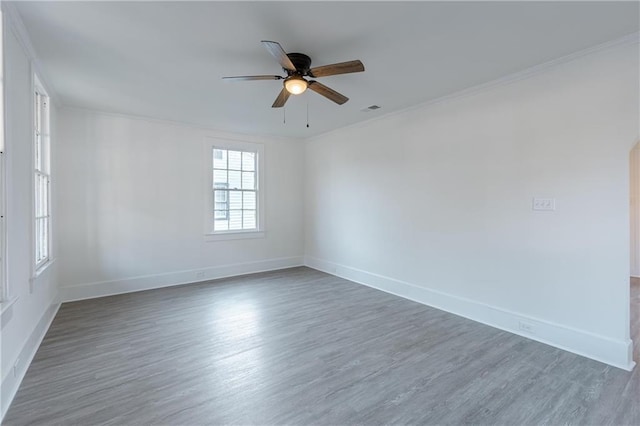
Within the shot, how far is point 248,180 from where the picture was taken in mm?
5727

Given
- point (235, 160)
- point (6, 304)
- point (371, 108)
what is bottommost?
point (6, 304)

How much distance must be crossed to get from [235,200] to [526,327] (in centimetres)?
460

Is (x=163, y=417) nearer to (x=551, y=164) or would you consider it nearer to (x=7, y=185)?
(x=7, y=185)

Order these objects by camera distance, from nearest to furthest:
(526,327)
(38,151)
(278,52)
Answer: (278,52) < (526,327) < (38,151)

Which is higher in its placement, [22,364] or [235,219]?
[235,219]

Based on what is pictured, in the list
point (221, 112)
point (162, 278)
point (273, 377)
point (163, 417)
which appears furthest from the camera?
point (162, 278)

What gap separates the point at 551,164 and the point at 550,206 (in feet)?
1.30

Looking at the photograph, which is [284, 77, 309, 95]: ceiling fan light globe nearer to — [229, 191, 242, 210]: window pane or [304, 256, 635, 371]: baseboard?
[304, 256, 635, 371]: baseboard

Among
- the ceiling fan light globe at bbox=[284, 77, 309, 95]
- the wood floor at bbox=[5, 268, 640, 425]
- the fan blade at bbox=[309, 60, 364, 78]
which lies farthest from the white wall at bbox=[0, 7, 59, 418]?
the fan blade at bbox=[309, 60, 364, 78]

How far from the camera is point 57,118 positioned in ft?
13.2

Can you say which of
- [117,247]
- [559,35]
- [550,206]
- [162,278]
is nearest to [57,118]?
[117,247]

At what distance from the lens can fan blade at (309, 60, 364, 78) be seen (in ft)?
7.50

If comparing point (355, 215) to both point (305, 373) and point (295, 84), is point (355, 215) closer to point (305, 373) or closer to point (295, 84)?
point (295, 84)

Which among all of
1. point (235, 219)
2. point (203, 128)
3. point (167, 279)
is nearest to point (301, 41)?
point (203, 128)
